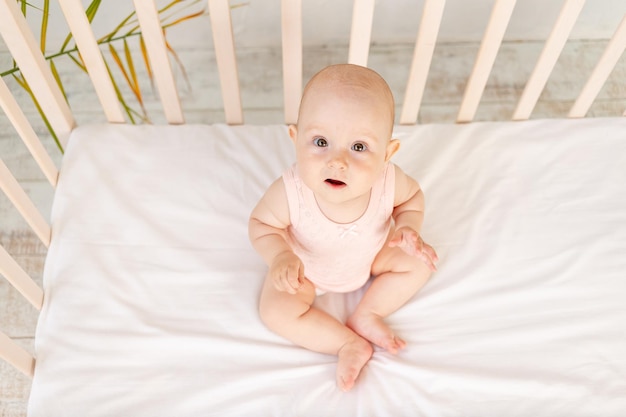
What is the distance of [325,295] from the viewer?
3.92 ft

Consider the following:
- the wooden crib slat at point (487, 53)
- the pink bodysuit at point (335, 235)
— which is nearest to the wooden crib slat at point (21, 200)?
the pink bodysuit at point (335, 235)

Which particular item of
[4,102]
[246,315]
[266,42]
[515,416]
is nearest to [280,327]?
[246,315]

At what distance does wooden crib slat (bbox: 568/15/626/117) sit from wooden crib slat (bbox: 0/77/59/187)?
101 cm

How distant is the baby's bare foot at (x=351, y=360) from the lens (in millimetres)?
1060

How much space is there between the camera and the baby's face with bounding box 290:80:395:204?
0.91m

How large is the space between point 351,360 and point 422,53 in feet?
1.81

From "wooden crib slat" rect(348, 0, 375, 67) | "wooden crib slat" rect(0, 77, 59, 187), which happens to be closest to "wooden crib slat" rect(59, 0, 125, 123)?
"wooden crib slat" rect(0, 77, 59, 187)

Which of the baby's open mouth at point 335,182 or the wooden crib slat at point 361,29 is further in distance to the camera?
the wooden crib slat at point 361,29

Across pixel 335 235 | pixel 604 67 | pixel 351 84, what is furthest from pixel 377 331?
pixel 604 67

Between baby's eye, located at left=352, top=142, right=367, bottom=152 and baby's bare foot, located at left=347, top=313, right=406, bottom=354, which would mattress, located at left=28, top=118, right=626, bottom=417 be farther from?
baby's eye, located at left=352, top=142, right=367, bottom=152

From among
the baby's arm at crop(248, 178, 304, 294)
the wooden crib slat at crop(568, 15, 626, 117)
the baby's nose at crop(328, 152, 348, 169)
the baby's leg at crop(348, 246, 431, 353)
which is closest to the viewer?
the baby's nose at crop(328, 152, 348, 169)

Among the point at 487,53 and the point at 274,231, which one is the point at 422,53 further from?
the point at 274,231

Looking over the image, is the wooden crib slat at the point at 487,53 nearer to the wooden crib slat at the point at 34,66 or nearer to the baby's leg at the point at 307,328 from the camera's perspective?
the baby's leg at the point at 307,328

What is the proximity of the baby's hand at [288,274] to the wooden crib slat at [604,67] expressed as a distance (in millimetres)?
695
